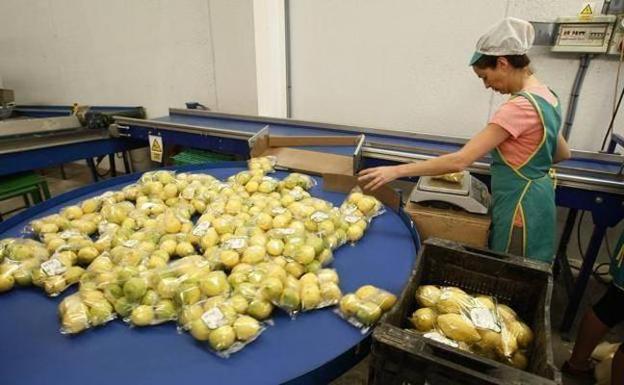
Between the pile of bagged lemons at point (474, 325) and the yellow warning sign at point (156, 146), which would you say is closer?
the pile of bagged lemons at point (474, 325)

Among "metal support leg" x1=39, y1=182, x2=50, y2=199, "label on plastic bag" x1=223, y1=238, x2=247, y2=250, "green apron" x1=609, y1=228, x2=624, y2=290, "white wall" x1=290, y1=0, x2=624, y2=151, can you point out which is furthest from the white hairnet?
"metal support leg" x1=39, y1=182, x2=50, y2=199

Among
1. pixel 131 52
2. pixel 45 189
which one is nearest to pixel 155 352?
pixel 45 189

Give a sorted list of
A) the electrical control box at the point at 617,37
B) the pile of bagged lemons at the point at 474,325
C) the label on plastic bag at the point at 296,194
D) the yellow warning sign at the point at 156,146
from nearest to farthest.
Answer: the pile of bagged lemons at the point at 474,325, the label on plastic bag at the point at 296,194, the electrical control box at the point at 617,37, the yellow warning sign at the point at 156,146

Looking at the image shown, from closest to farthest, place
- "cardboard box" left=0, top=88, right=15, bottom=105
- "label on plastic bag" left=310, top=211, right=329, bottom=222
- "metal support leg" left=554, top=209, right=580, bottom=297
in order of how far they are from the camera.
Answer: "label on plastic bag" left=310, top=211, right=329, bottom=222
"metal support leg" left=554, top=209, right=580, bottom=297
"cardboard box" left=0, top=88, right=15, bottom=105

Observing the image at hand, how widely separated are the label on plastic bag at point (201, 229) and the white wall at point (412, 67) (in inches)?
84.3

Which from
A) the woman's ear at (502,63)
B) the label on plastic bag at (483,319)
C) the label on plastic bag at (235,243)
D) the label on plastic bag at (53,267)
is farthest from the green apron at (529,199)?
the label on plastic bag at (53,267)

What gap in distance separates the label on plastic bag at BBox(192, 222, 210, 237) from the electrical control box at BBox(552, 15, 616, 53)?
2.43m

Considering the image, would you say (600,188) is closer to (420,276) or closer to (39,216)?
(420,276)

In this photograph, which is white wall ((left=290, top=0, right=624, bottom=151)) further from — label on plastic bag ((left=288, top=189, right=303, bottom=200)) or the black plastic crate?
the black plastic crate

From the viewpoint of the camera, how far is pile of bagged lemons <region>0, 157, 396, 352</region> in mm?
911

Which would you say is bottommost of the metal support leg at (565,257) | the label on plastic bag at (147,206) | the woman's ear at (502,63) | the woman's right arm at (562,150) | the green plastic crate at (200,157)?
the metal support leg at (565,257)

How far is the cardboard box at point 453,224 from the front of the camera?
1.48 m

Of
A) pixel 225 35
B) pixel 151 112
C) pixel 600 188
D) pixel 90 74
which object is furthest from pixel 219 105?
pixel 600 188

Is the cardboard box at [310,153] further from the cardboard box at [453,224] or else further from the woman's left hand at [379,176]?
the cardboard box at [453,224]
